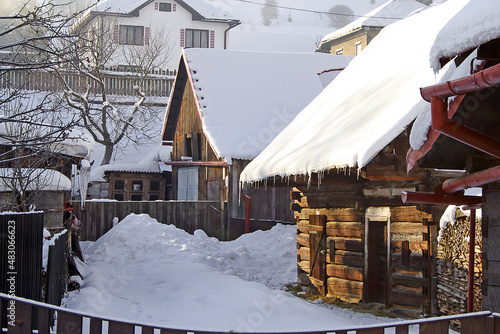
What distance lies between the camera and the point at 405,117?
→ 8.75 metres

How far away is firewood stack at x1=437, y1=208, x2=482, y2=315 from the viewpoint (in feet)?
27.3

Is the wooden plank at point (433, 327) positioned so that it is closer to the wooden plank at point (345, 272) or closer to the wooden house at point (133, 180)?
the wooden plank at point (345, 272)

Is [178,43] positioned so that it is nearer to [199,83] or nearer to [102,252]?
[199,83]

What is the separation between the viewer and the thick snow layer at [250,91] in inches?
866

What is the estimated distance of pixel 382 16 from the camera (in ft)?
→ 146

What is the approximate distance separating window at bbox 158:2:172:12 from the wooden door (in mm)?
38298

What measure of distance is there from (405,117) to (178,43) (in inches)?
1563

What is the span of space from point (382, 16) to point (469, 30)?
136ft

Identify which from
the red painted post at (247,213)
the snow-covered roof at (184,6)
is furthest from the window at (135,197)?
the snow-covered roof at (184,6)

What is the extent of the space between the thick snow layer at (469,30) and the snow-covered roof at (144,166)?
25237 mm

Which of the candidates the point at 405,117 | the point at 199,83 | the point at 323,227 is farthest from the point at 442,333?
the point at 199,83

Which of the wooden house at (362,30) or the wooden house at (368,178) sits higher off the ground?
the wooden house at (362,30)

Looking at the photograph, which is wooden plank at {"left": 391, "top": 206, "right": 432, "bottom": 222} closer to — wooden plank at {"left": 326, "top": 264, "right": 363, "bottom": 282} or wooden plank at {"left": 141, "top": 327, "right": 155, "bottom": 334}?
wooden plank at {"left": 326, "top": 264, "right": 363, "bottom": 282}

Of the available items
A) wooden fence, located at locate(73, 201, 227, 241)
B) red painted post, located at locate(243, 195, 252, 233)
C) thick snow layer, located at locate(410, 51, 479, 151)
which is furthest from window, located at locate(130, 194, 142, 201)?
thick snow layer, located at locate(410, 51, 479, 151)
